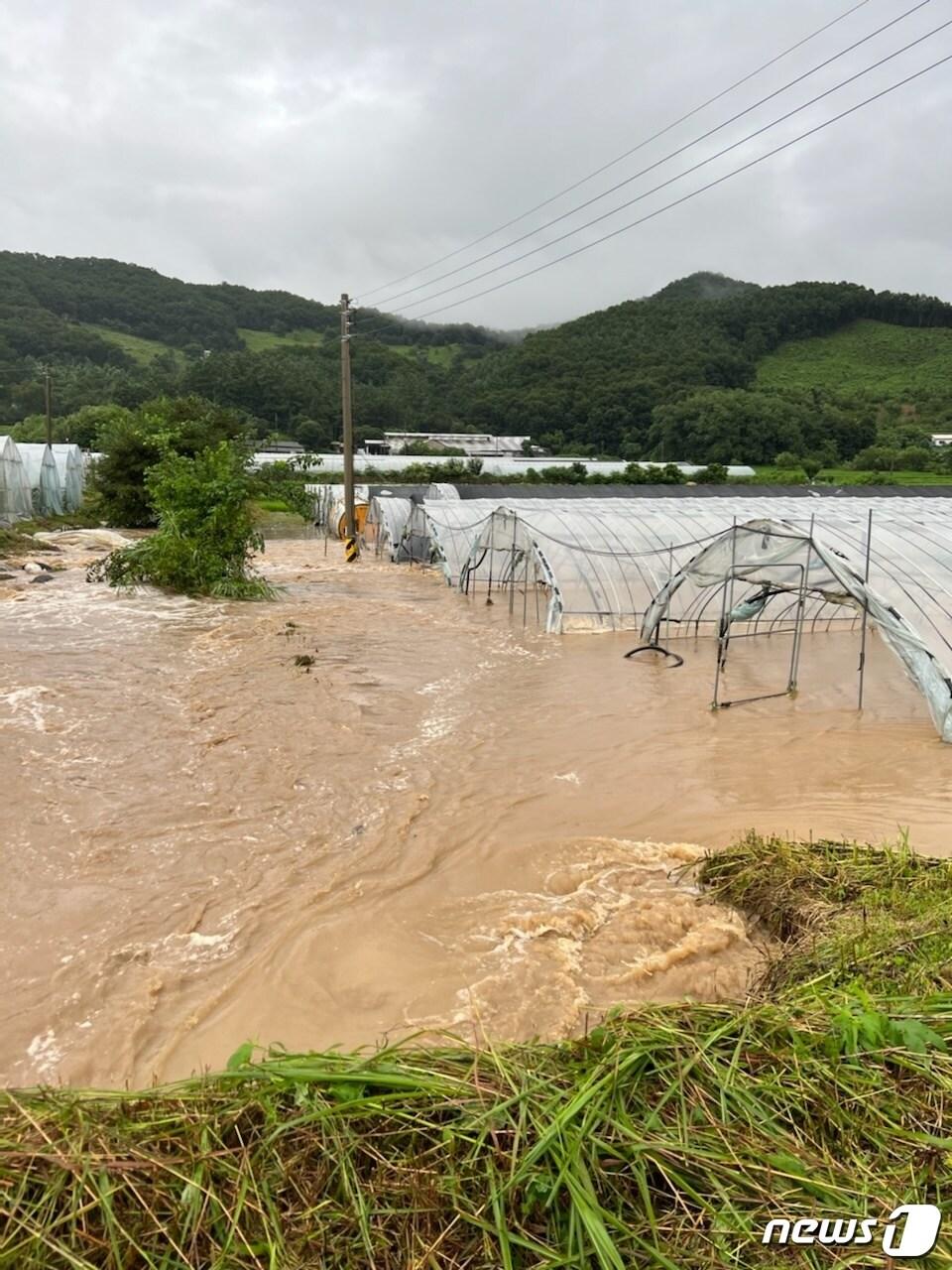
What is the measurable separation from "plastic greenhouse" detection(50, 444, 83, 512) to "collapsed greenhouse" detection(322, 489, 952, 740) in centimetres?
1980

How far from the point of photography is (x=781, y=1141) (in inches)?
90.0

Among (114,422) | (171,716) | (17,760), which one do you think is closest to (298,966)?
Result: (17,760)

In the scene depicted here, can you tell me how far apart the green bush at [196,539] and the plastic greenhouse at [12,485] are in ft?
48.5

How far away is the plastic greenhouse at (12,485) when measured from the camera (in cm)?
3066

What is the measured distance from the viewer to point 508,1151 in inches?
88.4

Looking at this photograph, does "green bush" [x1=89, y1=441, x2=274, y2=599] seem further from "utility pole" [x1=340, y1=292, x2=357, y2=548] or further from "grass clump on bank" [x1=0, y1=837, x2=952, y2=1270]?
"grass clump on bank" [x1=0, y1=837, x2=952, y2=1270]

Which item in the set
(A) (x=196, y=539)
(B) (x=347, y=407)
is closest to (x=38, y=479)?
(B) (x=347, y=407)

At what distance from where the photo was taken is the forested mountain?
68875mm

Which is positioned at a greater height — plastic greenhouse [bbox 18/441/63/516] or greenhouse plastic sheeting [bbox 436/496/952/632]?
plastic greenhouse [bbox 18/441/63/516]

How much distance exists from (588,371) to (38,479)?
60.2 meters

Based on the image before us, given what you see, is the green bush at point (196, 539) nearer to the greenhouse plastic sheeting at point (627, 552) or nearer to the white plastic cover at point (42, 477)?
the greenhouse plastic sheeting at point (627, 552)

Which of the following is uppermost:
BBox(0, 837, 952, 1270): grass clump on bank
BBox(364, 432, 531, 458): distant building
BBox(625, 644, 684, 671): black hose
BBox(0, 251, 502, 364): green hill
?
BBox(0, 251, 502, 364): green hill

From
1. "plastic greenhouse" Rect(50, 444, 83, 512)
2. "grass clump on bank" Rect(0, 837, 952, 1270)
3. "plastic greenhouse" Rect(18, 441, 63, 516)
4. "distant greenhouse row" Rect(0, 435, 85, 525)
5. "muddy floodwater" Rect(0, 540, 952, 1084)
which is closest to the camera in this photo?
"grass clump on bank" Rect(0, 837, 952, 1270)

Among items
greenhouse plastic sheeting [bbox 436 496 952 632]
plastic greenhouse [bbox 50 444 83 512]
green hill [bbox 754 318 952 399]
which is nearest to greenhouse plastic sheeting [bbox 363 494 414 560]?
greenhouse plastic sheeting [bbox 436 496 952 632]
